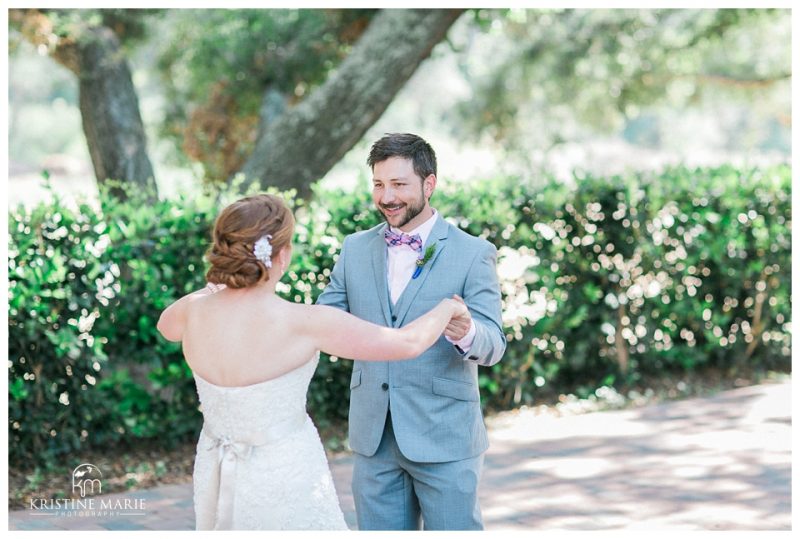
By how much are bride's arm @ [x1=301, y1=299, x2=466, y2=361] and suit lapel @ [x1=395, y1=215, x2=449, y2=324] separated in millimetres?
434

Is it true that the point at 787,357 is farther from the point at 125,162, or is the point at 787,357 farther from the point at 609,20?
the point at 609,20

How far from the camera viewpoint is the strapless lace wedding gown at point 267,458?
2969 millimetres

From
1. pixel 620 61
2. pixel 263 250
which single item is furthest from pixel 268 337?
pixel 620 61

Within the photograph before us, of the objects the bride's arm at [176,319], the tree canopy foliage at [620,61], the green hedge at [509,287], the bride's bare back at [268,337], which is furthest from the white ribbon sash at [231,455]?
the tree canopy foliage at [620,61]

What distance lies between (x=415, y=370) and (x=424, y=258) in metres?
0.38

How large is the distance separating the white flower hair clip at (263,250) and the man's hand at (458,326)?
615 millimetres

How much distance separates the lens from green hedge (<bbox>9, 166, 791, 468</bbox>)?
5.81 metres

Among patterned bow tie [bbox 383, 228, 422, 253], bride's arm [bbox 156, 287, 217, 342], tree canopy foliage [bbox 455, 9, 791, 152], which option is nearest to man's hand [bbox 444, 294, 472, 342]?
patterned bow tie [bbox 383, 228, 422, 253]

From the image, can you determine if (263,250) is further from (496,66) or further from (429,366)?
(496,66)

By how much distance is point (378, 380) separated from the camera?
11.6 ft

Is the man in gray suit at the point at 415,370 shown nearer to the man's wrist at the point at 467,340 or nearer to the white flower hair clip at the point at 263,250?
the man's wrist at the point at 467,340

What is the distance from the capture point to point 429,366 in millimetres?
3496
